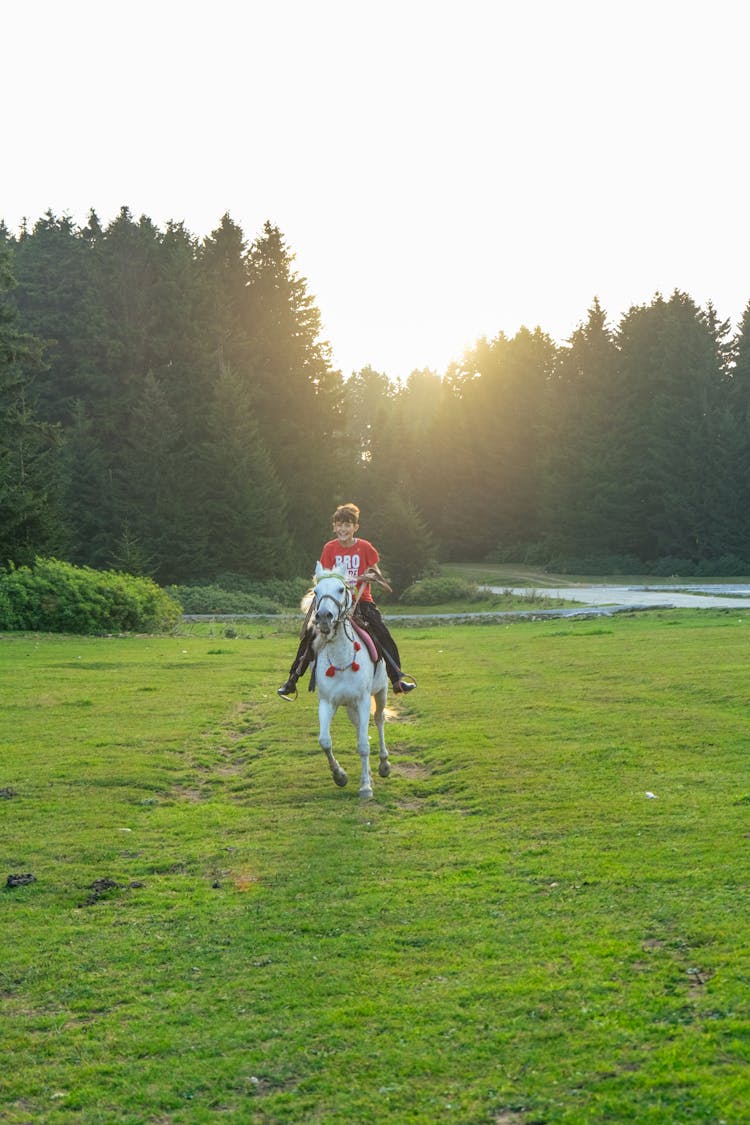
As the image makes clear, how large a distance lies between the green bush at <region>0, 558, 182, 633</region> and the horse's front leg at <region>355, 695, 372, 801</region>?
2177 cm

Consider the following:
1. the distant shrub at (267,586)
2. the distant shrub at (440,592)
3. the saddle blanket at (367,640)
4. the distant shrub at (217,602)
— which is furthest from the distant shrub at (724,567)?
the saddle blanket at (367,640)

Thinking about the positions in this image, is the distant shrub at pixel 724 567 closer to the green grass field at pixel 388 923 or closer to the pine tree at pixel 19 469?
the pine tree at pixel 19 469

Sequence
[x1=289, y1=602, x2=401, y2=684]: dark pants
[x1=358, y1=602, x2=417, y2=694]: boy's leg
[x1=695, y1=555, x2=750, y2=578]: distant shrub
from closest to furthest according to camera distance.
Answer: [x1=289, y1=602, x2=401, y2=684]: dark pants < [x1=358, y1=602, x2=417, y2=694]: boy's leg < [x1=695, y1=555, x2=750, y2=578]: distant shrub

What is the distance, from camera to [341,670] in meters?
11.8

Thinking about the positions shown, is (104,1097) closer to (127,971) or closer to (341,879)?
(127,971)

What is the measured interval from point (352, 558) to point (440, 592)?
37.2 m

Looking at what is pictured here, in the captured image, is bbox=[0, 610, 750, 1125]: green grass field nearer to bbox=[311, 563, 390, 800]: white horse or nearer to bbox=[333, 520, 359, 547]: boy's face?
bbox=[311, 563, 390, 800]: white horse

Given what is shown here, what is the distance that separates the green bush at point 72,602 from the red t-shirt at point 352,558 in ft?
69.6

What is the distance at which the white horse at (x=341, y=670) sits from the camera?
11406 mm

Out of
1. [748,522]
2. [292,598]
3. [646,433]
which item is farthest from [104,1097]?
[646,433]

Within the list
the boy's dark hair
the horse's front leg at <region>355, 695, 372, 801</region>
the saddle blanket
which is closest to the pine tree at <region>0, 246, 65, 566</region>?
the boy's dark hair

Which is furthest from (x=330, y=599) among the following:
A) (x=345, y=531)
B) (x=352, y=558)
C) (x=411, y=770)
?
(x=411, y=770)

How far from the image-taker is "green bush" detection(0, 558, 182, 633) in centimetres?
3192

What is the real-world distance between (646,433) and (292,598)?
1234 inches
